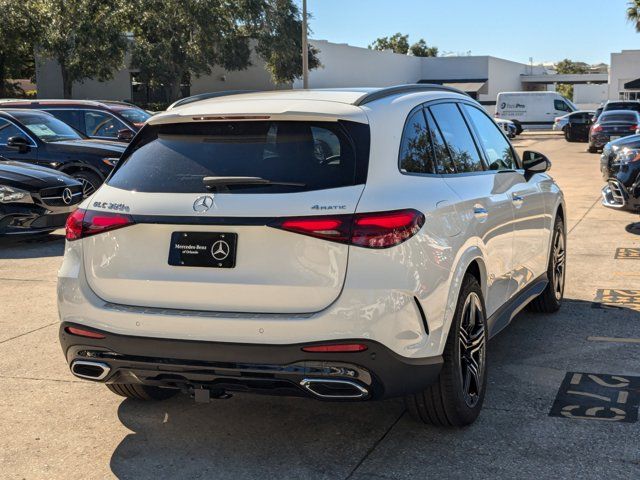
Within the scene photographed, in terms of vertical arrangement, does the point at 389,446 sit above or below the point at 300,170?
below

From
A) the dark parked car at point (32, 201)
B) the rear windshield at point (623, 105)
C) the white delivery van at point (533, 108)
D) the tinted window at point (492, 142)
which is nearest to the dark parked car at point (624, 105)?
the rear windshield at point (623, 105)

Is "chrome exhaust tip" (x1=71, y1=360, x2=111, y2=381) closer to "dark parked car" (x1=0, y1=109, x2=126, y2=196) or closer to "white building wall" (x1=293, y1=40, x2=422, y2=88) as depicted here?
"dark parked car" (x1=0, y1=109, x2=126, y2=196)

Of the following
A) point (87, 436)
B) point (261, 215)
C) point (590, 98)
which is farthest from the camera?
point (590, 98)

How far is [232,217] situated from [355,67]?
2239 inches

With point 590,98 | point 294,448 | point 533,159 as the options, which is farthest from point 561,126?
point 590,98

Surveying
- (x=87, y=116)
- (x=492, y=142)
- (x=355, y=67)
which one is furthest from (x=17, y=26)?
(x=492, y=142)

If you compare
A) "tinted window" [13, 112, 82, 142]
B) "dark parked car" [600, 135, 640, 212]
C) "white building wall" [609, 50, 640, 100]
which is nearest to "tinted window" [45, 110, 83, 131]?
"tinted window" [13, 112, 82, 142]

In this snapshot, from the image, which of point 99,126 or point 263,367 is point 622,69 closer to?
point 99,126

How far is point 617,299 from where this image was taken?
741cm

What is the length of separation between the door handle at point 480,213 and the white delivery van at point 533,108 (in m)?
44.0

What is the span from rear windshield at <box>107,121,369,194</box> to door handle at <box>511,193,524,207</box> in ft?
6.00

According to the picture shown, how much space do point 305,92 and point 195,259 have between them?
1181mm

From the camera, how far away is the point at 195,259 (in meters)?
3.87

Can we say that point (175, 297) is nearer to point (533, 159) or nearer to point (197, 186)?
point (197, 186)
